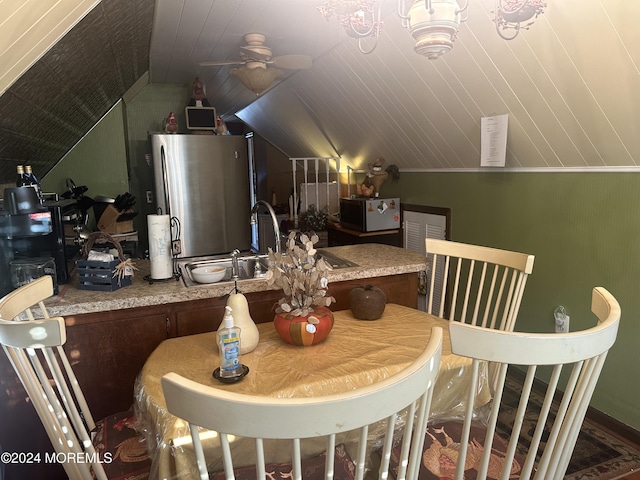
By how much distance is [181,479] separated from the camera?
3.52 ft

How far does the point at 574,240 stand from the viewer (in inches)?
94.2

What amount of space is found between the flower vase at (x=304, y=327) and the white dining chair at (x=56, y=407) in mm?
A: 534

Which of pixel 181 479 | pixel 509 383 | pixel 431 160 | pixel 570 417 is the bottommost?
pixel 509 383

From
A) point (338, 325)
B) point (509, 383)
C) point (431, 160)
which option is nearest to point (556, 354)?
point (338, 325)

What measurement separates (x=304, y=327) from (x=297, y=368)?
0.15 meters

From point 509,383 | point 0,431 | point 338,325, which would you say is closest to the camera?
point 0,431

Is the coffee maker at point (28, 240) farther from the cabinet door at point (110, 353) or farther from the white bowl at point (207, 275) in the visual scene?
the white bowl at point (207, 275)

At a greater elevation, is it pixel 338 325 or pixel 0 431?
pixel 338 325

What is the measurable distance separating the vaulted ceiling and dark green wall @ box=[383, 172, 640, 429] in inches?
5.5

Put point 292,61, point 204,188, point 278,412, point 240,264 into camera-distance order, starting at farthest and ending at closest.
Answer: point 204,188 → point 292,61 → point 240,264 → point 278,412

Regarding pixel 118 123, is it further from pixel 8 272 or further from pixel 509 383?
pixel 509 383

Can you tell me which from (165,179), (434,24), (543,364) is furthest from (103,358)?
(165,179)

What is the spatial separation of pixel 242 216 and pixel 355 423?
369 cm

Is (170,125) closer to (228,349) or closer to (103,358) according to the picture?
(103,358)
